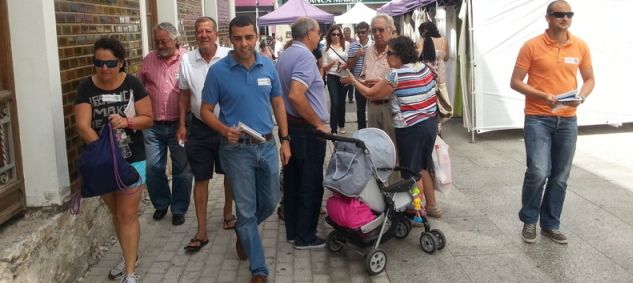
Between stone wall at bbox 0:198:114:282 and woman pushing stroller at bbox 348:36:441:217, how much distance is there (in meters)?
2.31

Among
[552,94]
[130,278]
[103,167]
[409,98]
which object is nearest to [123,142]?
[103,167]

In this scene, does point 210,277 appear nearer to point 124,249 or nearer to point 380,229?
point 124,249

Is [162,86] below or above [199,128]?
above

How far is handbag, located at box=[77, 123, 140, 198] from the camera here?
3.84 m

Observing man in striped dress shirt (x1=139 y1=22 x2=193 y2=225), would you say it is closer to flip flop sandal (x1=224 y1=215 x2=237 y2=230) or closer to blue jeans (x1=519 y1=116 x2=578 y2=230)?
flip flop sandal (x1=224 y1=215 x2=237 y2=230)

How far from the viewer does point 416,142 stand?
201 inches

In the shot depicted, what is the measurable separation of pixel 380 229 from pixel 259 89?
132 cm

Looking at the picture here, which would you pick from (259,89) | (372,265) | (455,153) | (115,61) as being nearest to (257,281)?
(372,265)

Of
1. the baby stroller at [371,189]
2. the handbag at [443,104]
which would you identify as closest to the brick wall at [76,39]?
the baby stroller at [371,189]

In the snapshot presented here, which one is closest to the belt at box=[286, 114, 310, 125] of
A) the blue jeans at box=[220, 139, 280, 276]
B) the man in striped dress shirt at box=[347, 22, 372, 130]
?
the blue jeans at box=[220, 139, 280, 276]

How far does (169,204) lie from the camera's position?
5918 mm

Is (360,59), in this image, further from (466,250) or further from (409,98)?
(466,250)

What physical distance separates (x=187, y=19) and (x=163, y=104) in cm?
404

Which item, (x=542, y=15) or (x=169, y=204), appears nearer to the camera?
(x=169, y=204)
